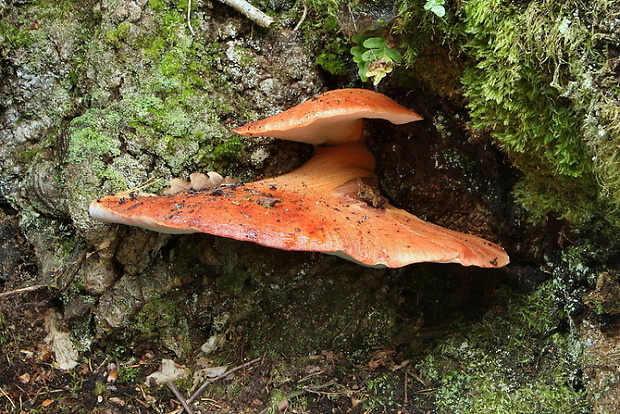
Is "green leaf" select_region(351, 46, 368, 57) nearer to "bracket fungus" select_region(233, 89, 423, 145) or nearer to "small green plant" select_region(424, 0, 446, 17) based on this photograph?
"bracket fungus" select_region(233, 89, 423, 145)

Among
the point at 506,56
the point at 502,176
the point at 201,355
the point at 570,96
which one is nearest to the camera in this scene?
the point at 570,96

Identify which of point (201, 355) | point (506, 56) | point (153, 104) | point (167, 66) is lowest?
point (201, 355)

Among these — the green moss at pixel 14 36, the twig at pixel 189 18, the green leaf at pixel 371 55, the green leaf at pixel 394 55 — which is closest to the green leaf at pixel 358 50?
the green leaf at pixel 371 55

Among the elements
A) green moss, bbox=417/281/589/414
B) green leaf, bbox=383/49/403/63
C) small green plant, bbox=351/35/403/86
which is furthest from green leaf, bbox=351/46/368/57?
green moss, bbox=417/281/589/414

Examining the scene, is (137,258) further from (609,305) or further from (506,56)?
(609,305)

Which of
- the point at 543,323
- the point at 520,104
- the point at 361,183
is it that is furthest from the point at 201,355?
the point at 520,104

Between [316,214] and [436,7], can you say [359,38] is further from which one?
[316,214]
